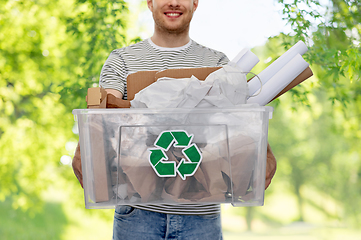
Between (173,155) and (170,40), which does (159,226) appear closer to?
(173,155)

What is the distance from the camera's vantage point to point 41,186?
169 inches

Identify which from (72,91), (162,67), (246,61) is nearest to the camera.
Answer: (246,61)

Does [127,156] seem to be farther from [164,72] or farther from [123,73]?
[123,73]

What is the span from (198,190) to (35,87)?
401 centimetres

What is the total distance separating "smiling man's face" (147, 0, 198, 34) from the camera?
0.95 meters

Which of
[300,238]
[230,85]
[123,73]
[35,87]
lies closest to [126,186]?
[230,85]

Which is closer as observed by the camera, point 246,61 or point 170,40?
point 246,61

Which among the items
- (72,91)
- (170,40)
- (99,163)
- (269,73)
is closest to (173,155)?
(99,163)

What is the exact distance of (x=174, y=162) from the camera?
672 millimetres

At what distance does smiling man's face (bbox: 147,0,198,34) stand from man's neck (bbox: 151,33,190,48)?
1.7 inches

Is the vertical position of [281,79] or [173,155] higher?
[281,79]

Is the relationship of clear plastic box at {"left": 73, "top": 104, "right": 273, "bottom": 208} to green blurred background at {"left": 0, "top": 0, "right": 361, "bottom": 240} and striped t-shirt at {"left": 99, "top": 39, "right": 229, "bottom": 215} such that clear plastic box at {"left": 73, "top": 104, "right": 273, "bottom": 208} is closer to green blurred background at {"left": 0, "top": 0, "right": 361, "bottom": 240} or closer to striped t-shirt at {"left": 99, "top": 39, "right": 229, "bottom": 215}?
striped t-shirt at {"left": 99, "top": 39, "right": 229, "bottom": 215}

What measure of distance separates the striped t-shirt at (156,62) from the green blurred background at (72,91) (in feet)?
3.84

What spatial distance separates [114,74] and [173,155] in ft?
1.36
